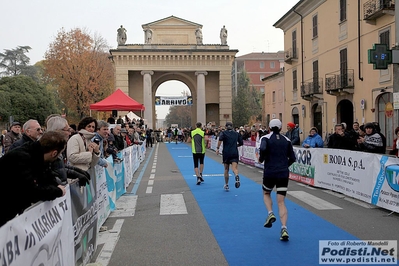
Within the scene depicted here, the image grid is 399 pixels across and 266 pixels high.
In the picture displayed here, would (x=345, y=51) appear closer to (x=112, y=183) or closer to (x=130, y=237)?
(x=112, y=183)

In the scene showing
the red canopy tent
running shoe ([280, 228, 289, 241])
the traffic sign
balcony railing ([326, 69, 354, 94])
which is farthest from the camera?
balcony railing ([326, 69, 354, 94])

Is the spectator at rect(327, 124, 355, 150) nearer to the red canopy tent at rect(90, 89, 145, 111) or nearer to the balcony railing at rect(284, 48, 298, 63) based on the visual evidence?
the red canopy tent at rect(90, 89, 145, 111)

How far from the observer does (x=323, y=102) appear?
106 ft

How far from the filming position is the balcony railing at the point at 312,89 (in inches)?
1285

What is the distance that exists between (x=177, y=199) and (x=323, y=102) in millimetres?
23721

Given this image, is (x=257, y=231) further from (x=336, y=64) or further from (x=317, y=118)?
(x=317, y=118)

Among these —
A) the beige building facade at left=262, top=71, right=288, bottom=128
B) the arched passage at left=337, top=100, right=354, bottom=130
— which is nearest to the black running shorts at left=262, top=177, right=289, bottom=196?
the arched passage at left=337, top=100, right=354, bottom=130

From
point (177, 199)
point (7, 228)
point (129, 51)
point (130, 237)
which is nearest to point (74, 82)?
point (129, 51)

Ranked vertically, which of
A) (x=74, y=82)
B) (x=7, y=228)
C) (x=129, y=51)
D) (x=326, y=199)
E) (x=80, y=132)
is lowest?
(x=326, y=199)

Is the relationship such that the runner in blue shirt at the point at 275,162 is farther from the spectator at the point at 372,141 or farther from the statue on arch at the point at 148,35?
the statue on arch at the point at 148,35

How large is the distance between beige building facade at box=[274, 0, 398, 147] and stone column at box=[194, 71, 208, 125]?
15652 millimetres

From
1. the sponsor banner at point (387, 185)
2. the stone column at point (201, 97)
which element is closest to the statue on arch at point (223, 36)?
the stone column at point (201, 97)

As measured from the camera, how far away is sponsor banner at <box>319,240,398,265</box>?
5782 millimetres

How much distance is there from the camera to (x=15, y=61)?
238 feet
